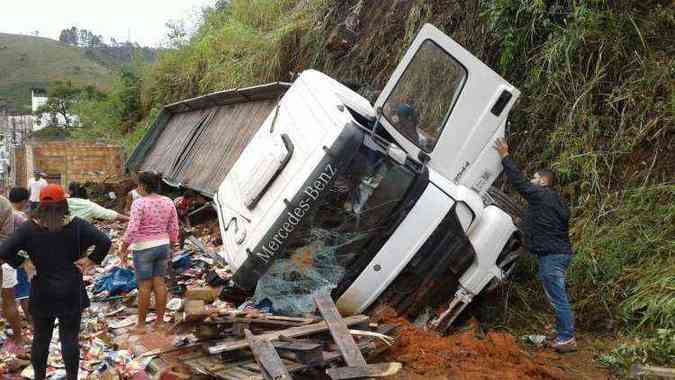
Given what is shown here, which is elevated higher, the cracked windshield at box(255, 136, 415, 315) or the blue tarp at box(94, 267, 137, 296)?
the cracked windshield at box(255, 136, 415, 315)

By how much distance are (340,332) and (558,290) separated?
186 centimetres

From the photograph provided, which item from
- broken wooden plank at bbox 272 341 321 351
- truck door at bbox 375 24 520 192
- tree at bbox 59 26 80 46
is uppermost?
tree at bbox 59 26 80 46

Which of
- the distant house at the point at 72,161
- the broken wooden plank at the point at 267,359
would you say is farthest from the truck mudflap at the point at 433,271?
the distant house at the point at 72,161

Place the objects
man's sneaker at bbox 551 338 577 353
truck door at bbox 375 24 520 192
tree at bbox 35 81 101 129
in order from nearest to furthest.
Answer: man's sneaker at bbox 551 338 577 353
truck door at bbox 375 24 520 192
tree at bbox 35 81 101 129

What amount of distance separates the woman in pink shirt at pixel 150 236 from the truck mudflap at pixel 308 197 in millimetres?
1175

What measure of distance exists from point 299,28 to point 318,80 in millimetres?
6656

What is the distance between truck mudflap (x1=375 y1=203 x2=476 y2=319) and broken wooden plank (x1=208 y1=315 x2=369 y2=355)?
1.57ft

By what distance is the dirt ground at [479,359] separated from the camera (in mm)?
4148

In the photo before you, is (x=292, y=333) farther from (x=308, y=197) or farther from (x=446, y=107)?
(x=446, y=107)

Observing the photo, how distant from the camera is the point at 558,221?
16.3 ft

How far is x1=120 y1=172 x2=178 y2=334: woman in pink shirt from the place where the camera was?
5309mm

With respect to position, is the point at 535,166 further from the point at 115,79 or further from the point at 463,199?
the point at 115,79

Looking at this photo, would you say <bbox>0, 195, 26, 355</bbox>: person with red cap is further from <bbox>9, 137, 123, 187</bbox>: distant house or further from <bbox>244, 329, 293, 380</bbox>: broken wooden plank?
<bbox>9, 137, 123, 187</bbox>: distant house

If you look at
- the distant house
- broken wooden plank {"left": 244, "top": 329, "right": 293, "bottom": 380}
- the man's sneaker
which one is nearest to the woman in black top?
broken wooden plank {"left": 244, "top": 329, "right": 293, "bottom": 380}
